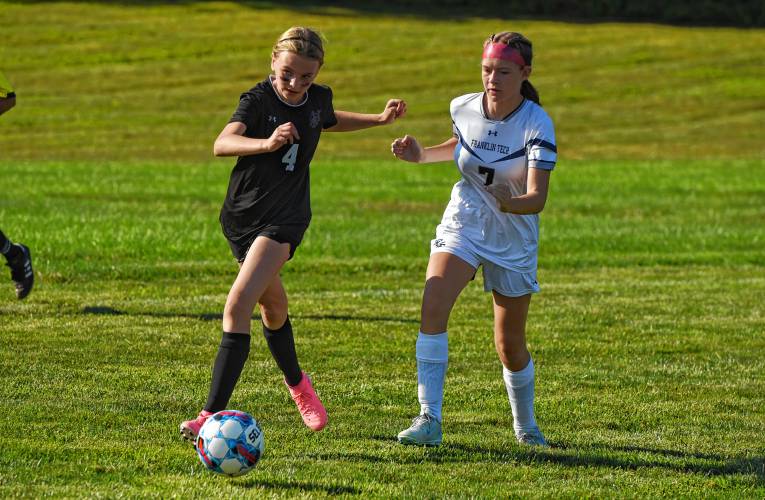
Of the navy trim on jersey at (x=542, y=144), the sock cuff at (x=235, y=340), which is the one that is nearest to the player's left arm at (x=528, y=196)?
the navy trim on jersey at (x=542, y=144)

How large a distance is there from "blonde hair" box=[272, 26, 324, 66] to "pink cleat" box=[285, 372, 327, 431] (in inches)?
73.3

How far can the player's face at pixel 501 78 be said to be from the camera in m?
7.20

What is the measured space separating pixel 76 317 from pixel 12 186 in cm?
1449

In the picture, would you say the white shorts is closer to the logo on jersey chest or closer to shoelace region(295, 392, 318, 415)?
the logo on jersey chest

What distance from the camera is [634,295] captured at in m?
14.4

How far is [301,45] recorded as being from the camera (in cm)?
716

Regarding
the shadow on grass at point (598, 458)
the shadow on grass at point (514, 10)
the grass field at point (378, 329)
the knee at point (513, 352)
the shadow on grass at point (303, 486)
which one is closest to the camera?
the shadow on grass at point (303, 486)

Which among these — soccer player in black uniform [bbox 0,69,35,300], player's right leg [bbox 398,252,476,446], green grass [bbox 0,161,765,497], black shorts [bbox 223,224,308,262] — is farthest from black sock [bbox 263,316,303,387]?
soccer player in black uniform [bbox 0,69,35,300]

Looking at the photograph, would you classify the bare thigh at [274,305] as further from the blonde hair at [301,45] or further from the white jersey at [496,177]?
the blonde hair at [301,45]

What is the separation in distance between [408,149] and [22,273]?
5384 millimetres

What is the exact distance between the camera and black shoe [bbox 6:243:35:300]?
11914 mm

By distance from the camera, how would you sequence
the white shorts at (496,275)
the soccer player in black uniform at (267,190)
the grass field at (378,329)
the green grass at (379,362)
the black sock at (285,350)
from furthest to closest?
the black sock at (285,350) → the white shorts at (496,275) → the soccer player in black uniform at (267,190) → the grass field at (378,329) → the green grass at (379,362)

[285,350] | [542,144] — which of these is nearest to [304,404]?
[285,350]

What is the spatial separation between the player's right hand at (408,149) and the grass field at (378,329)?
1.53 metres
